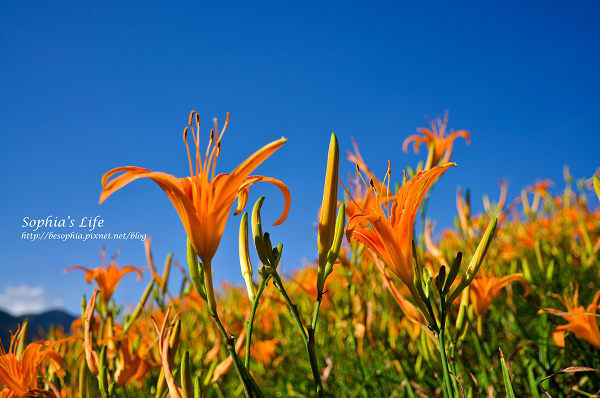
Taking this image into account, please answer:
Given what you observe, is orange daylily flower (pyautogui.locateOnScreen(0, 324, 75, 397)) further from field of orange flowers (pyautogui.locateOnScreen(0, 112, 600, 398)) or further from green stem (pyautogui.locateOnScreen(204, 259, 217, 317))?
green stem (pyautogui.locateOnScreen(204, 259, 217, 317))

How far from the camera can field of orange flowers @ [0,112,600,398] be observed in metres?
0.75

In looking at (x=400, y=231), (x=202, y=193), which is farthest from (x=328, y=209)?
(x=202, y=193)

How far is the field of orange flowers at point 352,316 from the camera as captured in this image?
75 cm

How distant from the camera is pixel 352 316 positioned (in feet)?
5.71

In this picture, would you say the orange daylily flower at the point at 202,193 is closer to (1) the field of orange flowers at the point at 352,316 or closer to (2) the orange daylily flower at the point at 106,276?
(1) the field of orange flowers at the point at 352,316

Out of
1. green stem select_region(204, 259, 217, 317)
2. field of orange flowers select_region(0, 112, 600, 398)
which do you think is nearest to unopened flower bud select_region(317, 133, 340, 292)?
field of orange flowers select_region(0, 112, 600, 398)

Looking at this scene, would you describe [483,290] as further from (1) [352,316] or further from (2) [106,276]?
(2) [106,276]

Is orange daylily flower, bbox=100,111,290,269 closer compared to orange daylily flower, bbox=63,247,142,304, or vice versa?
orange daylily flower, bbox=100,111,290,269

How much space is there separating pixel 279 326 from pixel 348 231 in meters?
2.02

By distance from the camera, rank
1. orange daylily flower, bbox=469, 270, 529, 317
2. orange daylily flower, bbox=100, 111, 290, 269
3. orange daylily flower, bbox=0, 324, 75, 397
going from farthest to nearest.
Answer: orange daylily flower, bbox=469, 270, 529, 317 < orange daylily flower, bbox=0, 324, 75, 397 < orange daylily flower, bbox=100, 111, 290, 269

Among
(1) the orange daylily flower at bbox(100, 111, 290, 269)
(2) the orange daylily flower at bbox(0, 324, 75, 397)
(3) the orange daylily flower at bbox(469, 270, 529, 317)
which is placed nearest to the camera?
(1) the orange daylily flower at bbox(100, 111, 290, 269)

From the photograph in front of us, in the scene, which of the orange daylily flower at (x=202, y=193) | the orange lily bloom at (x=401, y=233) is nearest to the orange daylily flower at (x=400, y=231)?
the orange lily bloom at (x=401, y=233)

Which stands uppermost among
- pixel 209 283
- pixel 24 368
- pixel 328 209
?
pixel 328 209

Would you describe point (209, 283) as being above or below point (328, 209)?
below
